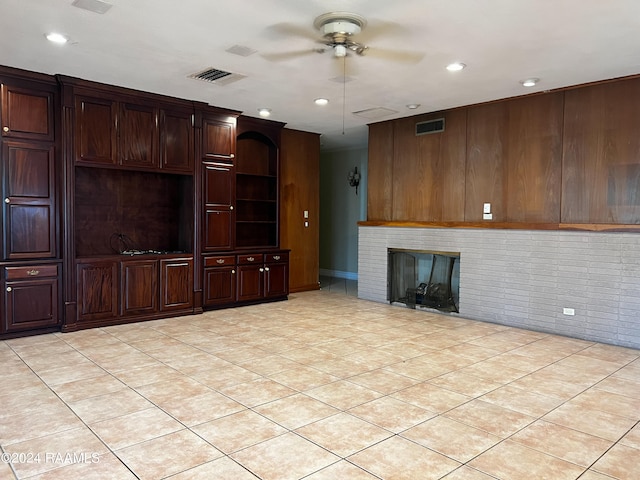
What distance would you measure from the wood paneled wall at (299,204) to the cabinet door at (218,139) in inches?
52.6

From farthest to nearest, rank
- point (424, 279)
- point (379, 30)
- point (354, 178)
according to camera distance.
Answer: point (354, 178)
point (424, 279)
point (379, 30)

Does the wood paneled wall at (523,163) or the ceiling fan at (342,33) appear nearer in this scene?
the ceiling fan at (342,33)

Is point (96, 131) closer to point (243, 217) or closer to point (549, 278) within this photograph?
point (243, 217)

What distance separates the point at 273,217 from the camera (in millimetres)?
7223

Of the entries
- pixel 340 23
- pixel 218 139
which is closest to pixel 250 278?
pixel 218 139

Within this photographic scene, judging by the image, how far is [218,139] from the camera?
20.0ft

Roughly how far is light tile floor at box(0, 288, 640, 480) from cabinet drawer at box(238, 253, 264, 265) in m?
1.63

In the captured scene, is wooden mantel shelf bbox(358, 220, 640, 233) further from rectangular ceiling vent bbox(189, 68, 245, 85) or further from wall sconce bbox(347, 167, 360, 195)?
rectangular ceiling vent bbox(189, 68, 245, 85)

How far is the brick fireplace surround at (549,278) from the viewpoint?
14.9ft

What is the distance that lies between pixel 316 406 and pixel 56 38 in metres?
3.54

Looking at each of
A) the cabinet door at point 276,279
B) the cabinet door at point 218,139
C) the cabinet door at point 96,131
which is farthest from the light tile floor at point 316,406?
the cabinet door at point 218,139

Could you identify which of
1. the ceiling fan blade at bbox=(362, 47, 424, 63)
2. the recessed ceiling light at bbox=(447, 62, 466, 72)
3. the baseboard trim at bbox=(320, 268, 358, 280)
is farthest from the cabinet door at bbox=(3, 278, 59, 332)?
the baseboard trim at bbox=(320, 268, 358, 280)

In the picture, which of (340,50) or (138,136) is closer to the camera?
(340,50)

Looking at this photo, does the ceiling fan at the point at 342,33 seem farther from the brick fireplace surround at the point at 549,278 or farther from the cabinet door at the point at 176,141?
the brick fireplace surround at the point at 549,278
